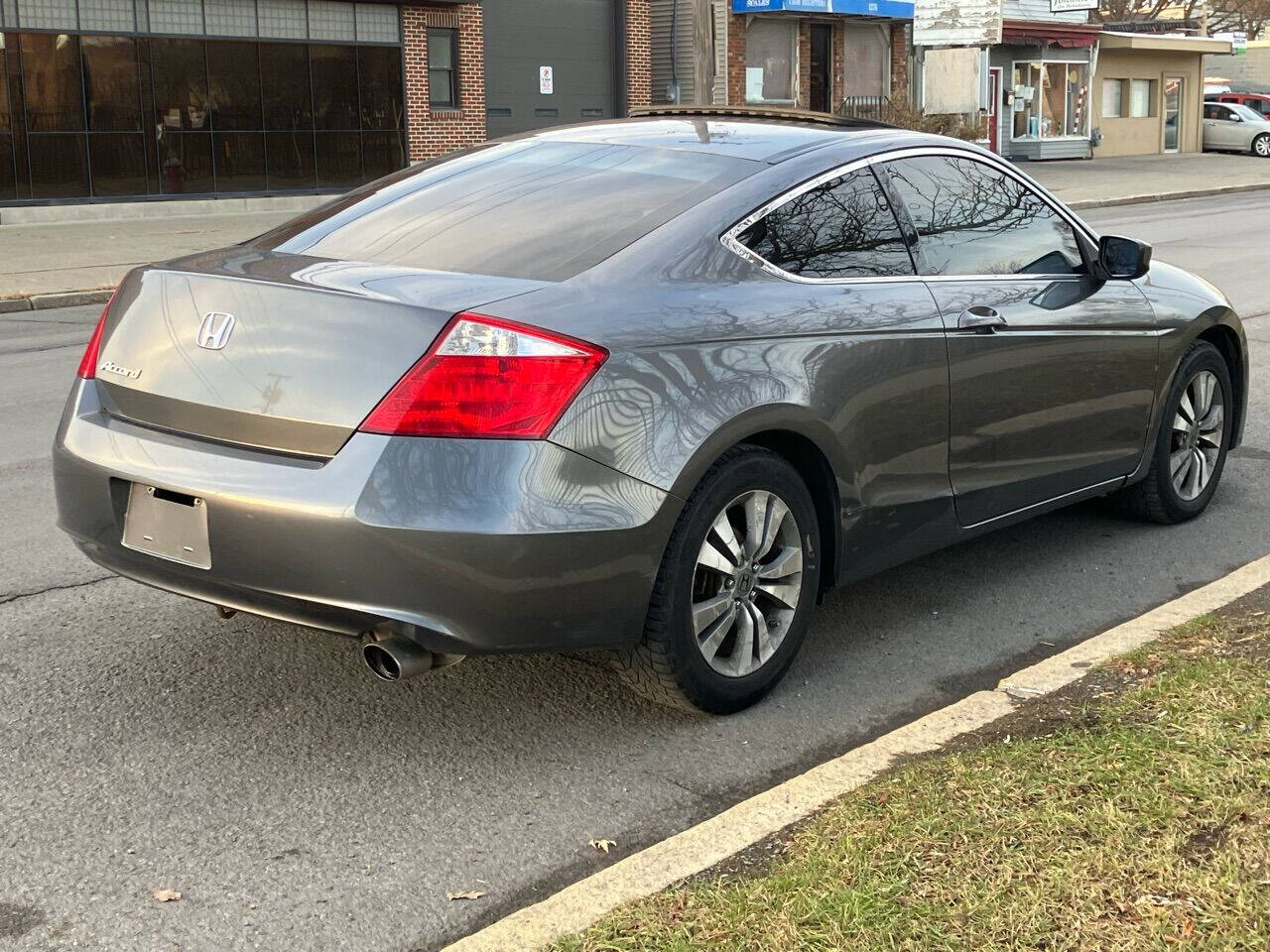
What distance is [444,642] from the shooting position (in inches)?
140

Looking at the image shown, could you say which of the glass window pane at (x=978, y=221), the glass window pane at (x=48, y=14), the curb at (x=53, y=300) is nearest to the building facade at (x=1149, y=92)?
the glass window pane at (x=48, y=14)

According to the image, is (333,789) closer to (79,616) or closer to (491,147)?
(79,616)

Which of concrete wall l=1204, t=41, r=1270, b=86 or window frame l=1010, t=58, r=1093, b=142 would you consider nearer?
window frame l=1010, t=58, r=1093, b=142

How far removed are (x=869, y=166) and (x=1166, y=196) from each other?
25.8 m

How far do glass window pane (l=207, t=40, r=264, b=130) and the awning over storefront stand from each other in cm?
2191

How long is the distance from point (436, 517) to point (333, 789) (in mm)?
763

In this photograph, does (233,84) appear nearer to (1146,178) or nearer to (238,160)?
(238,160)

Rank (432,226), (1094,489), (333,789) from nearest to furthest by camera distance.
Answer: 1. (333,789)
2. (432,226)
3. (1094,489)

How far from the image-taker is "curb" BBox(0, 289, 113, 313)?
14258mm

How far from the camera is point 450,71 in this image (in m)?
28.2

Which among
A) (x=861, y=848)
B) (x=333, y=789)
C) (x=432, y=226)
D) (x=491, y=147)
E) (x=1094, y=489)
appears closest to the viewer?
(x=861, y=848)

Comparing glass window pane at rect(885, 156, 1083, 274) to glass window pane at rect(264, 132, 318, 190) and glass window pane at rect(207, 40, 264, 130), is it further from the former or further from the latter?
glass window pane at rect(264, 132, 318, 190)

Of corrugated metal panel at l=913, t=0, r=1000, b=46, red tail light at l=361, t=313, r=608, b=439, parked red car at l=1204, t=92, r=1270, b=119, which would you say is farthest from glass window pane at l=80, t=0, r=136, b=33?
parked red car at l=1204, t=92, r=1270, b=119

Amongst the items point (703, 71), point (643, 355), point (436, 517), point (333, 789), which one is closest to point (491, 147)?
point (643, 355)
